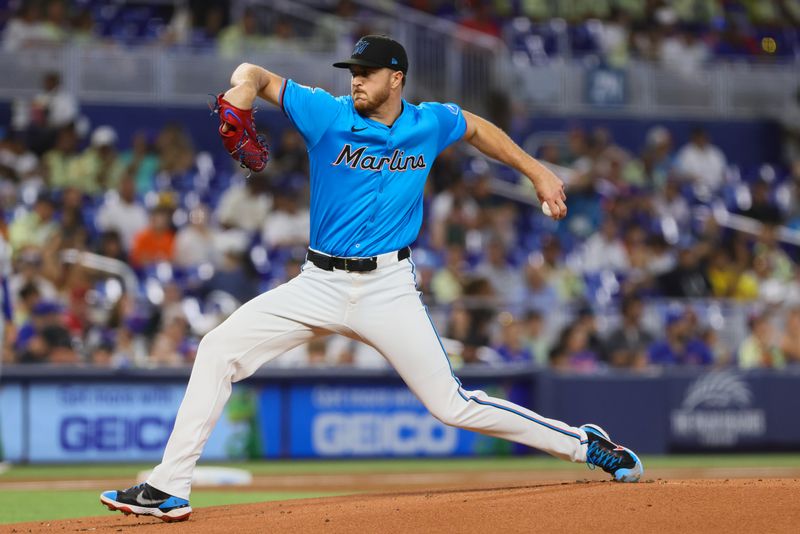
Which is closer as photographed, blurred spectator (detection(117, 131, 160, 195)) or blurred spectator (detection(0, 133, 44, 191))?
blurred spectator (detection(0, 133, 44, 191))

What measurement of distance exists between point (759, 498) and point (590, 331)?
828cm

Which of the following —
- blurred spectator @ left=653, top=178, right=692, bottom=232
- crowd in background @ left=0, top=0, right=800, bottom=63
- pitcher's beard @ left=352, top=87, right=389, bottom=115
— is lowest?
pitcher's beard @ left=352, top=87, right=389, bottom=115

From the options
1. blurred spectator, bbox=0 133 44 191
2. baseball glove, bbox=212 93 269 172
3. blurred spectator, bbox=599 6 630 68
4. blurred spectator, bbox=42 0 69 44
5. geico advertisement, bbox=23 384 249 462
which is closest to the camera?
baseball glove, bbox=212 93 269 172

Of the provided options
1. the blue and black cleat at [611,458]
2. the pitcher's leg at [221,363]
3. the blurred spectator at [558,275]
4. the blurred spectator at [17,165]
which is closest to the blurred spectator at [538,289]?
the blurred spectator at [558,275]

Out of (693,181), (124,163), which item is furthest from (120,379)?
(693,181)

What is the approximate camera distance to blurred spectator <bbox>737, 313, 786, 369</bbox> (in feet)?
48.6

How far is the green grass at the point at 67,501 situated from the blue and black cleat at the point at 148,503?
1426 mm

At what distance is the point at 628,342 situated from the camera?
1444 centimetres

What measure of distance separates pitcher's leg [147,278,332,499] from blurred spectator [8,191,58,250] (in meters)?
8.36

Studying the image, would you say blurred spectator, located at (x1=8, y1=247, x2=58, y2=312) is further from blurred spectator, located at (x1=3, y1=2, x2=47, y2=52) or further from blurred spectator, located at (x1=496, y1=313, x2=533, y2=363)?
blurred spectator, located at (x1=3, y1=2, x2=47, y2=52)

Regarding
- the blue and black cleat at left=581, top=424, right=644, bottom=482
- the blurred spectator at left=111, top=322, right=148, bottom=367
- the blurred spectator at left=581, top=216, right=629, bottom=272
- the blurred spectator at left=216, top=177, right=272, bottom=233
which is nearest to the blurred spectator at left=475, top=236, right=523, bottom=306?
the blurred spectator at left=581, top=216, right=629, bottom=272

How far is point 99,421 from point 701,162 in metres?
10.8

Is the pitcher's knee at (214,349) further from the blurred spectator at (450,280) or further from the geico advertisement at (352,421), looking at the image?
the blurred spectator at (450,280)

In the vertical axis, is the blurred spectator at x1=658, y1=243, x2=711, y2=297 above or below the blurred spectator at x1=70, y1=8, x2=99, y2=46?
below
